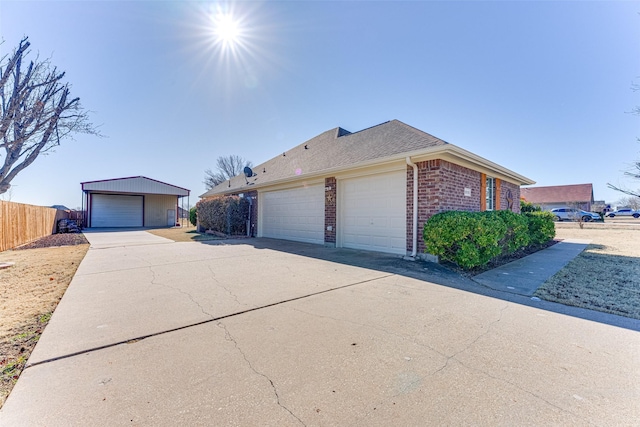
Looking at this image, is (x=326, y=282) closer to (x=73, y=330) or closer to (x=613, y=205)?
(x=73, y=330)

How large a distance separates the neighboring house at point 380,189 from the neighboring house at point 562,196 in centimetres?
3730

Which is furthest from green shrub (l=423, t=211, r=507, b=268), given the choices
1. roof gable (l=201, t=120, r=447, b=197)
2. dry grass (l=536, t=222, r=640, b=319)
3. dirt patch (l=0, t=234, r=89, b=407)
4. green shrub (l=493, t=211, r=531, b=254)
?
dirt patch (l=0, t=234, r=89, b=407)

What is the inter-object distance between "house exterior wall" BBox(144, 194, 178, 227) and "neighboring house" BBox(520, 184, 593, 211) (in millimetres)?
47810

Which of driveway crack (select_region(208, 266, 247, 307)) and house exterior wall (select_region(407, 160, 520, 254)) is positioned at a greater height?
house exterior wall (select_region(407, 160, 520, 254))

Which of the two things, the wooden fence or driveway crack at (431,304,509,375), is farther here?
the wooden fence

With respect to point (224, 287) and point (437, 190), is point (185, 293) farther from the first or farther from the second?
point (437, 190)

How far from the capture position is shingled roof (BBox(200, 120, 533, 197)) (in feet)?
25.1

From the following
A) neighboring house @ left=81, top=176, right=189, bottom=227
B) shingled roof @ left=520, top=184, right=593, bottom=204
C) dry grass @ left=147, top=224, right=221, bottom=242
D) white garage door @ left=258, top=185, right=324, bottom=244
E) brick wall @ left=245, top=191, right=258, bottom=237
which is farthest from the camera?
shingled roof @ left=520, top=184, right=593, bottom=204

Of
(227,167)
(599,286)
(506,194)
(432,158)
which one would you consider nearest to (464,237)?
(432,158)

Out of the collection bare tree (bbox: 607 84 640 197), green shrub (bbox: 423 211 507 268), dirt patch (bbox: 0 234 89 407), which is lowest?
dirt patch (bbox: 0 234 89 407)

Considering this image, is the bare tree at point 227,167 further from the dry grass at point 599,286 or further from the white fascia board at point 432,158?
the dry grass at point 599,286

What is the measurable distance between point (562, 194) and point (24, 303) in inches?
2206

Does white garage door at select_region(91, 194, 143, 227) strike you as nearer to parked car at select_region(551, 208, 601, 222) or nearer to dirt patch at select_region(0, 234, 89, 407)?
dirt patch at select_region(0, 234, 89, 407)

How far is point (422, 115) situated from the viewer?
12297 millimetres
